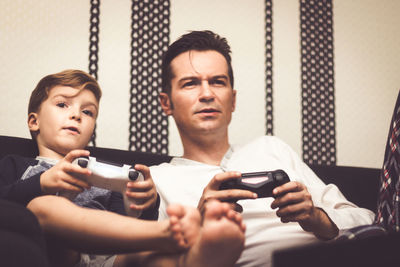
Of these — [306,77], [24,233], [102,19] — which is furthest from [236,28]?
[24,233]

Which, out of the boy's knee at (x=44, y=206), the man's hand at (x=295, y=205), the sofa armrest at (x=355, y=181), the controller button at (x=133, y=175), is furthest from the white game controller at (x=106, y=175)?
the sofa armrest at (x=355, y=181)

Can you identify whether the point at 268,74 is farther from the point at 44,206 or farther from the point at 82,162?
the point at 44,206

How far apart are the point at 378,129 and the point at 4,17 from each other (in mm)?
1813

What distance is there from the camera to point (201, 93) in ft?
3.76

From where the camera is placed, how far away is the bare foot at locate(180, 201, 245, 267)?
53 centimetres

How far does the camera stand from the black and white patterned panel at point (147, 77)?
1463 millimetres

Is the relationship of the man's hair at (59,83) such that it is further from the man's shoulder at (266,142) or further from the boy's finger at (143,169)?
the man's shoulder at (266,142)

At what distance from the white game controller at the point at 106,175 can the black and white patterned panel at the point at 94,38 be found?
Result: 65cm

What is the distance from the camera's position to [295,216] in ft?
2.50

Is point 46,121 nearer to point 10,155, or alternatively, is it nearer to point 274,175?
point 10,155

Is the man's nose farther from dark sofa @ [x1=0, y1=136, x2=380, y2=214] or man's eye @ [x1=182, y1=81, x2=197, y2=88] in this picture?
dark sofa @ [x1=0, y1=136, x2=380, y2=214]

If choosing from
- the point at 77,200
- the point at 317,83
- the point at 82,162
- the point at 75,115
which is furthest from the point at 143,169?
the point at 317,83

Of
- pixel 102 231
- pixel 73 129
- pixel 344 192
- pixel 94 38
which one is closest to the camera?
pixel 102 231

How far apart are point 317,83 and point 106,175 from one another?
1259 millimetres
